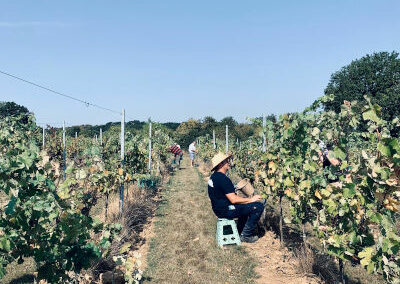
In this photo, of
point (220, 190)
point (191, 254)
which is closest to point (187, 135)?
point (220, 190)

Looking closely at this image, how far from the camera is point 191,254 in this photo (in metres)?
5.16

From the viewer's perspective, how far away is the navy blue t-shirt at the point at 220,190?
16.8 ft

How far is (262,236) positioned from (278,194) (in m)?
1.00

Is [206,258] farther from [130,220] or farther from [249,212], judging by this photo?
[130,220]

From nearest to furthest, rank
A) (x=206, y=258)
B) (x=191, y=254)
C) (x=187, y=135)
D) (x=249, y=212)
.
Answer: (x=206, y=258), (x=191, y=254), (x=249, y=212), (x=187, y=135)

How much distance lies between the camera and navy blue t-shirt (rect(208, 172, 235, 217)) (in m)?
5.11

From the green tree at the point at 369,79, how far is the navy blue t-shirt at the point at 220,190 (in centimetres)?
2692

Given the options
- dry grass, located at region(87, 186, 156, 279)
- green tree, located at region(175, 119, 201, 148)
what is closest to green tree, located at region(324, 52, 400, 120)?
green tree, located at region(175, 119, 201, 148)

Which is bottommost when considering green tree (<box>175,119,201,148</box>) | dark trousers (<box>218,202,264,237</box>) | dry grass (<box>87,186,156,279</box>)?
dry grass (<box>87,186,156,279</box>)

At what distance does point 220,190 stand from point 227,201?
0.25 m

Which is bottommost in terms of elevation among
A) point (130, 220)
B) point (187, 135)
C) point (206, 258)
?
point (206, 258)

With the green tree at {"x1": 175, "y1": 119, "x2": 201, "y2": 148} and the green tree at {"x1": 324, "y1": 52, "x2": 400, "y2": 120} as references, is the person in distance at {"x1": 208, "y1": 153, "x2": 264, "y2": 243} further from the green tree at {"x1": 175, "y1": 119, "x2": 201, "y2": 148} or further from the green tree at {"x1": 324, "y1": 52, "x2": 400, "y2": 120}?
the green tree at {"x1": 175, "y1": 119, "x2": 201, "y2": 148}

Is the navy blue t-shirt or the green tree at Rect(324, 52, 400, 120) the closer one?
the navy blue t-shirt

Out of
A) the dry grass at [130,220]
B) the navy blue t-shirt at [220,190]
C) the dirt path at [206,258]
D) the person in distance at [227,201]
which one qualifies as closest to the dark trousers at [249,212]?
the person in distance at [227,201]
